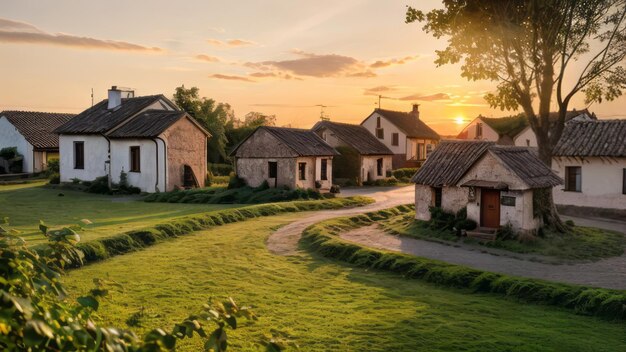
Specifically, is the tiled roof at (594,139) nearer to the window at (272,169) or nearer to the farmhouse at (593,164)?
the farmhouse at (593,164)

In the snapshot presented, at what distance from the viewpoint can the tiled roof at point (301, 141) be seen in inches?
1606

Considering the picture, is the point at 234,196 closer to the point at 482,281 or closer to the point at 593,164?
the point at 593,164

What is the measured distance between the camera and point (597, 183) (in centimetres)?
3359

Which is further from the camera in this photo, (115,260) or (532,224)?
(532,224)

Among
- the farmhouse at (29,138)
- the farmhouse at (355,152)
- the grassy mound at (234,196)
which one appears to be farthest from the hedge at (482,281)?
the farmhouse at (29,138)

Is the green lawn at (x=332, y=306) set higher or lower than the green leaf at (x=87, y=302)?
lower

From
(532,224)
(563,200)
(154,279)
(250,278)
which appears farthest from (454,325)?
(563,200)

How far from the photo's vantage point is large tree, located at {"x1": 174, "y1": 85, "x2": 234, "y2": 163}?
57.3 m

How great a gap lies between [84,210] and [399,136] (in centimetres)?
4235

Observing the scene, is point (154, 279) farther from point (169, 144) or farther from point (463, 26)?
point (169, 144)

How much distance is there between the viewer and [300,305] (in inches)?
520

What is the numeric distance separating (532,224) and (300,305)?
52.9 ft

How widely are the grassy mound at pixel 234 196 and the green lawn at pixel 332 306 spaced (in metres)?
16.9

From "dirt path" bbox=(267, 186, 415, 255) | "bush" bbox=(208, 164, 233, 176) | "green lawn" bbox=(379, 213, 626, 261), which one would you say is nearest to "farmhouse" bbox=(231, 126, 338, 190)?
"dirt path" bbox=(267, 186, 415, 255)
